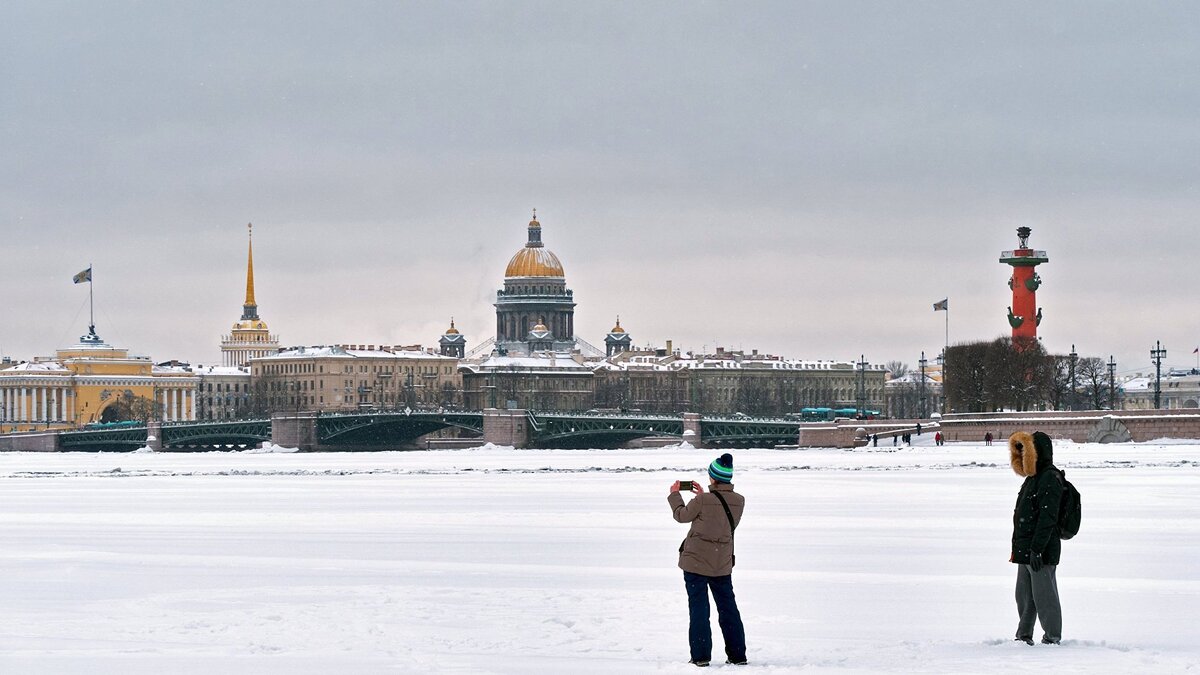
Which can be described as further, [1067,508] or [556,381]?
[556,381]

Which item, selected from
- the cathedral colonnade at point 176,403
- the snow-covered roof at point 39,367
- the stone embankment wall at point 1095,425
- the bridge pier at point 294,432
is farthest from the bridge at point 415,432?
the cathedral colonnade at point 176,403

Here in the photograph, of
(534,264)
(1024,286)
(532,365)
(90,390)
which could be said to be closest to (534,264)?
(534,264)

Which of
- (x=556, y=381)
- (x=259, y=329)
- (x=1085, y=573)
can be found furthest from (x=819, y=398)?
(x=1085, y=573)

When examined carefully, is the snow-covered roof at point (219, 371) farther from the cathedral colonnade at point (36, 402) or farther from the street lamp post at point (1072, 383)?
the street lamp post at point (1072, 383)

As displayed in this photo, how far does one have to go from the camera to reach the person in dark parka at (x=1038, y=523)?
1165cm

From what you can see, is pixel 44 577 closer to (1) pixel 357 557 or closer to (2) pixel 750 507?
(1) pixel 357 557

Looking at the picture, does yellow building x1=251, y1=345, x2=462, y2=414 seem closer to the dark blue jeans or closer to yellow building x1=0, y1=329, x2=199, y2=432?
yellow building x1=0, y1=329, x2=199, y2=432

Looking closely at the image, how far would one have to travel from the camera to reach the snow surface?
38.7 feet

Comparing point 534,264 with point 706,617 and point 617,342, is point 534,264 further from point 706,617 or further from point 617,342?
point 706,617

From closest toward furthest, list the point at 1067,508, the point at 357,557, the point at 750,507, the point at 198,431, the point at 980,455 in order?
the point at 1067,508 < the point at 357,557 < the point at 750,507 < the point at 980,455 < the point at 198,431

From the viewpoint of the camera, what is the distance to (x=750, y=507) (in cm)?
2556

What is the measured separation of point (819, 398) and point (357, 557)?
137m

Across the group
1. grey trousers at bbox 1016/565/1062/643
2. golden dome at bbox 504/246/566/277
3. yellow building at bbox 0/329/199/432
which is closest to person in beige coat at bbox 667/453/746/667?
grey trousers at bbox 1016/565/1062/643

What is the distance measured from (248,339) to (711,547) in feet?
610
